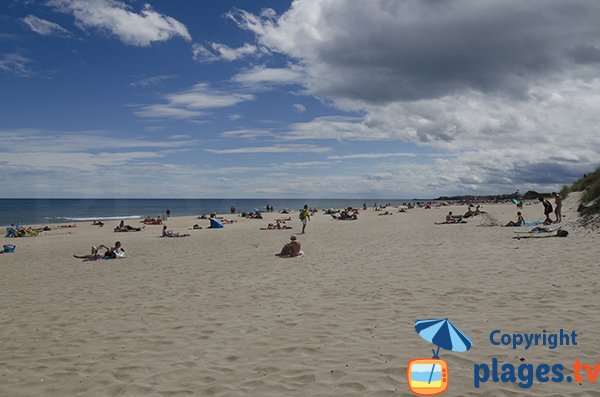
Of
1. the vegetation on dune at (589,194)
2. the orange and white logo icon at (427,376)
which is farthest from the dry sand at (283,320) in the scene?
the vegetation on dune at (589,194)

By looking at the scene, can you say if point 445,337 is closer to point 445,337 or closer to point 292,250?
point 445,337

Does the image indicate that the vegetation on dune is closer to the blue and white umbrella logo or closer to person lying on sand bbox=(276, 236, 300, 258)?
person lying on sand bbox=(276, 236, 300, 258)

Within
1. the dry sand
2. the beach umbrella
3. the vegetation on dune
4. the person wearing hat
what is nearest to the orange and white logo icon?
the dry sand

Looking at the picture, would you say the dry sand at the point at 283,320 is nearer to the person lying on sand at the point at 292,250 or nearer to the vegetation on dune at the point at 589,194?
the person lying on sand at the point at 292,250

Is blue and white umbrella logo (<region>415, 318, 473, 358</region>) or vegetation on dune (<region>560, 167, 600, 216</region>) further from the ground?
vegetation on dune (<region>560, 167, 600, 216</region>)

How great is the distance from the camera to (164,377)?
4984mm

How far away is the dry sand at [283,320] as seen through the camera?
486 centimetres

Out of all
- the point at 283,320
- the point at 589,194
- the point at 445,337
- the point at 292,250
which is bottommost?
the point at 283,320

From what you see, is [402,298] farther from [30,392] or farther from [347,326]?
[30,392]

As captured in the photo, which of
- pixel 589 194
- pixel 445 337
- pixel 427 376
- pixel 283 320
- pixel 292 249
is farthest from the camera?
pixel 589 194

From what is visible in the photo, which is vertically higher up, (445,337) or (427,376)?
(445,337)

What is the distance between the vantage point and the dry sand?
486 centimetres

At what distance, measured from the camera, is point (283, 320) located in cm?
713

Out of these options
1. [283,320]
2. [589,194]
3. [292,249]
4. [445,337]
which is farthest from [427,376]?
[589,194]
